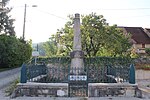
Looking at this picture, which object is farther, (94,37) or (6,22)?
(6,22)

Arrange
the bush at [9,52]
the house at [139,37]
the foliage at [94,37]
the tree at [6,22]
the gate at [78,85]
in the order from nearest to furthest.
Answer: the gate at [78,85] < the foliage at [94,37] < the bush at [9,52] < the tree at [6,22] < the house at [139,37]

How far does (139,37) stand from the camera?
5338 cm

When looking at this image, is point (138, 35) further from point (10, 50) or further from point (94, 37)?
point (10, 50)

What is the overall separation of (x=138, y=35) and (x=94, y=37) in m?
29.8

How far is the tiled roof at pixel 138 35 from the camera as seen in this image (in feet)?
172

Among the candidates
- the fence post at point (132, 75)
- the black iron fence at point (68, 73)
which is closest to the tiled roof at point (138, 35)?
the black iron fence at point (68, 73)

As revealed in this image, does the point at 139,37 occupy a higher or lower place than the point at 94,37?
higher

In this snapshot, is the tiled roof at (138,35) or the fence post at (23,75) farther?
the tiled roof at (138,35)

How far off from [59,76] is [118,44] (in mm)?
14034

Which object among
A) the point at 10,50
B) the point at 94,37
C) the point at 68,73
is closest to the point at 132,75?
the point at 68,73

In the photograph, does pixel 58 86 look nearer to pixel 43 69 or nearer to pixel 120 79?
pixel 120 79

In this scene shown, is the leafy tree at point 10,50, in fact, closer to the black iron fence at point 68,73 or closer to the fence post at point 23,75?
the black iron fence at point 68,73

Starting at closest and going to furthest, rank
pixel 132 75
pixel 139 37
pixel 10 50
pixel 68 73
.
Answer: pixel 132 75 < pixel 68 73 < pixel 10 50 < pixel 139 37

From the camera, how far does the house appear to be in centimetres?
5116
